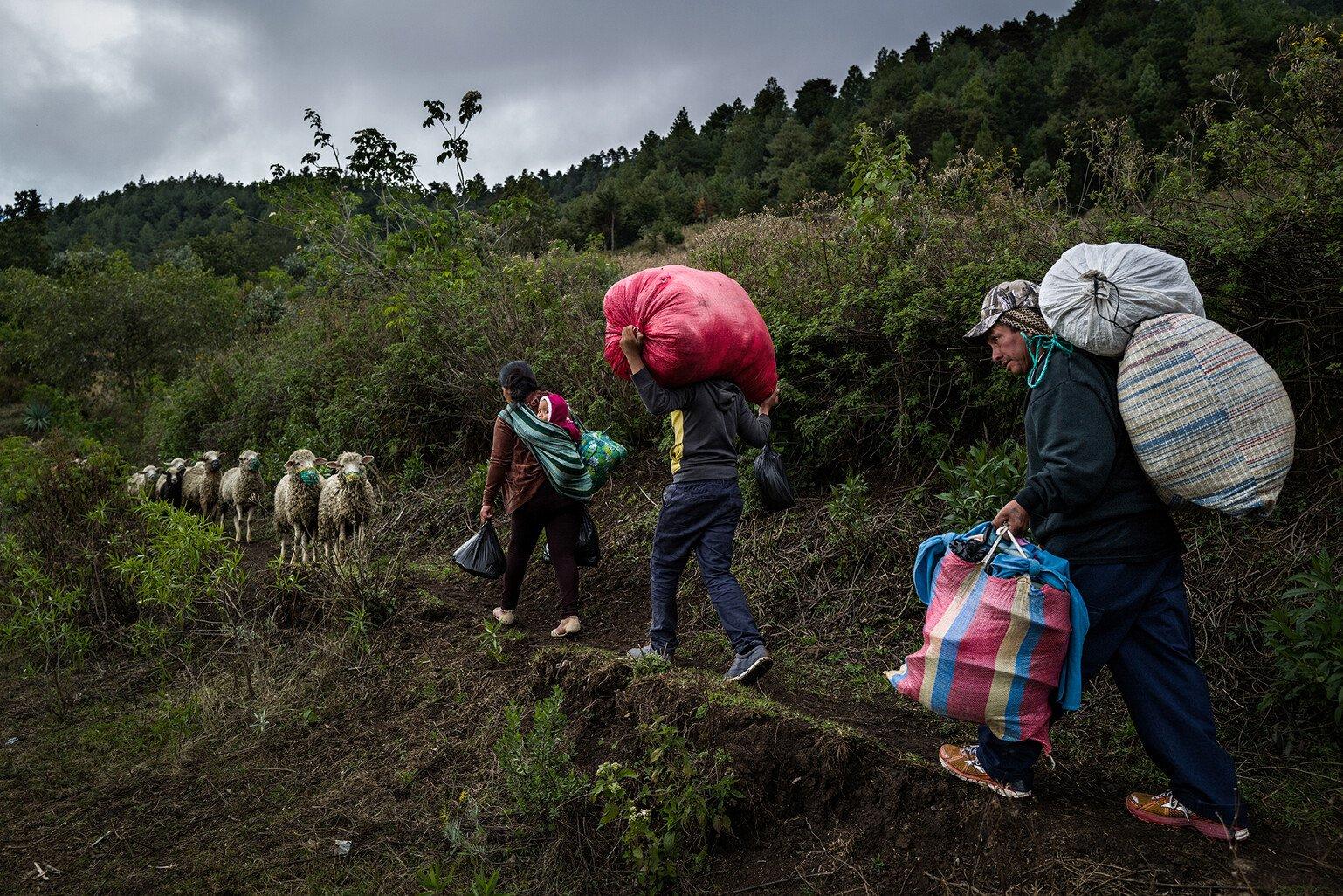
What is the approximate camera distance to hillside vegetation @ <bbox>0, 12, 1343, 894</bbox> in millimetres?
3238

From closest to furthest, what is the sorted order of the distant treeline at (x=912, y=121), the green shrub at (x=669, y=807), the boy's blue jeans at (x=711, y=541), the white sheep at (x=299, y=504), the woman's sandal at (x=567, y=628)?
the green shrub at (x=669, y=807), the boy's blue jeans at (x=711, y=541), the woman's sandal at (x=567, y=628), the white sheep at (x=299, y=504), the distant treeline at (x=912, y=121)

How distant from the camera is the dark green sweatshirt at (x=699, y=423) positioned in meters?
4.37

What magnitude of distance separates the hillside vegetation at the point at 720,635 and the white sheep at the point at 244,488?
2.38 ft

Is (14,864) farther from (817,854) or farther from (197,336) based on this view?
(197,336)

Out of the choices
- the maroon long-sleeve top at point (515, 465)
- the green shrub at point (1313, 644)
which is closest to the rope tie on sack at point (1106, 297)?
the green shrub at point (1313, 644)

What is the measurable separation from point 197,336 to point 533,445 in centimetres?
2247

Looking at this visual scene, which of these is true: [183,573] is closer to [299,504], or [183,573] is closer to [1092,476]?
[299,504]

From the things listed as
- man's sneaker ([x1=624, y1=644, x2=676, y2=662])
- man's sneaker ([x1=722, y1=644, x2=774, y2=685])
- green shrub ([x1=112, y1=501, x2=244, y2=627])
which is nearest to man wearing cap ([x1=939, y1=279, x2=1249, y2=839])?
man's sneaker ([x1=722, y1=644, x2=774, y2=685])

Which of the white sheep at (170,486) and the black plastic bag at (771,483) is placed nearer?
the black plastic bag at (771,483)

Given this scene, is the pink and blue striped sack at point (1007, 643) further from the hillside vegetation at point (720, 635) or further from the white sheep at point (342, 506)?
the white sheep at point (342, 506)

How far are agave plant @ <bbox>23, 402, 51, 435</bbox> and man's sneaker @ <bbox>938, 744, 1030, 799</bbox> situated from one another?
1173 inches

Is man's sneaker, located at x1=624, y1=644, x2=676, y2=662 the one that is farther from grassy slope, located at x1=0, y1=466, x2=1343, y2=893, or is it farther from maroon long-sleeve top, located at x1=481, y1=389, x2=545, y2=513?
maroon long-sleeve top, located at x1=481, y1=389, x2=545, y2=513

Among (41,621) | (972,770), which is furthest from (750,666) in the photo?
(41,621)

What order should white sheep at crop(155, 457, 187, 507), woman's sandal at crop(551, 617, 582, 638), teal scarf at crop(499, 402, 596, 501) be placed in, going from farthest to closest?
white sheep at crop(155, 457, 187, 507) < woman's sandal at crop(551, 617, 582, 638) < teal scarf at crop(499, 402, 596, 501)
